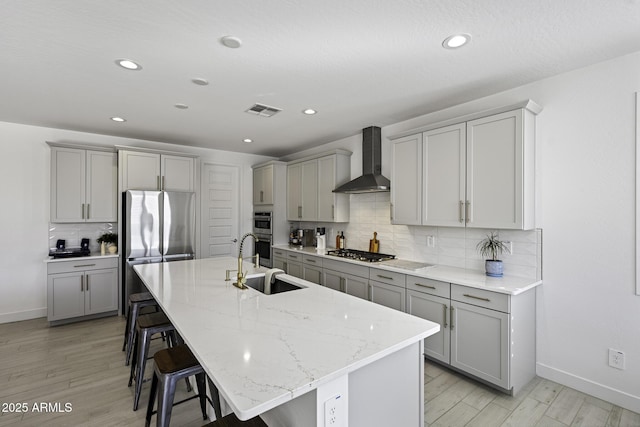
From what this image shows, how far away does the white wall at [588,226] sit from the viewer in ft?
7.25

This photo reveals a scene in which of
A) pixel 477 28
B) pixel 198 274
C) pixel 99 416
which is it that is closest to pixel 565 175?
pixel 477 28

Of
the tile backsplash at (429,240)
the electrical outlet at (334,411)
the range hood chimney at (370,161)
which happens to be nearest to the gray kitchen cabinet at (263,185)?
the tile backsplash at (429,240)

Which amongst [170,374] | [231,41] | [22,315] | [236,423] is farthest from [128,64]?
[22,315]

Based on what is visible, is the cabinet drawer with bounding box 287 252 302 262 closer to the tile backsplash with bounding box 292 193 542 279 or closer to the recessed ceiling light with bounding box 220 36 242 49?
the tile backsplash with bounding box 292 193 542 279

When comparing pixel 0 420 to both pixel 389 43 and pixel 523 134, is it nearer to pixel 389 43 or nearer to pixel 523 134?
pixel 389 43

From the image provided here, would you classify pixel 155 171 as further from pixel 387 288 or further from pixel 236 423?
pixel 236 423

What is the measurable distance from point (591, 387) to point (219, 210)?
17.2 ft

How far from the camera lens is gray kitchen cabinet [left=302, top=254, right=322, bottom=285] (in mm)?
4129

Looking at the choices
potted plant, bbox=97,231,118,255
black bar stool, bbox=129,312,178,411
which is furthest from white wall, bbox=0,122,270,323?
black bar stool, bbox=129,312,178,411

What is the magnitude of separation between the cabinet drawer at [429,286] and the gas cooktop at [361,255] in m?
0.66

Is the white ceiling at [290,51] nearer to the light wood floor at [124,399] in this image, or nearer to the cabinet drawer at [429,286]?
the cabinet drawer at [429,286]

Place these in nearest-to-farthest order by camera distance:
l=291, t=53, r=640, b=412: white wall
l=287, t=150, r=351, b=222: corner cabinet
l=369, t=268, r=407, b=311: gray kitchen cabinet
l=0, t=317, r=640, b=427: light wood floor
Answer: l=0, t=317, r=640, b=427: light wood floor, l=291, t=53, r=640, b=412: white wall, l=369, t=268, r=407, b=311: gray kitchen cabinet, l=287, t=150, r=351, b=222: corner cabinet

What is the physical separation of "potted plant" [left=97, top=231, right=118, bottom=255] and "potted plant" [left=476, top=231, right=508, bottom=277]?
4.55m

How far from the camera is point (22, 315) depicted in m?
4.03
